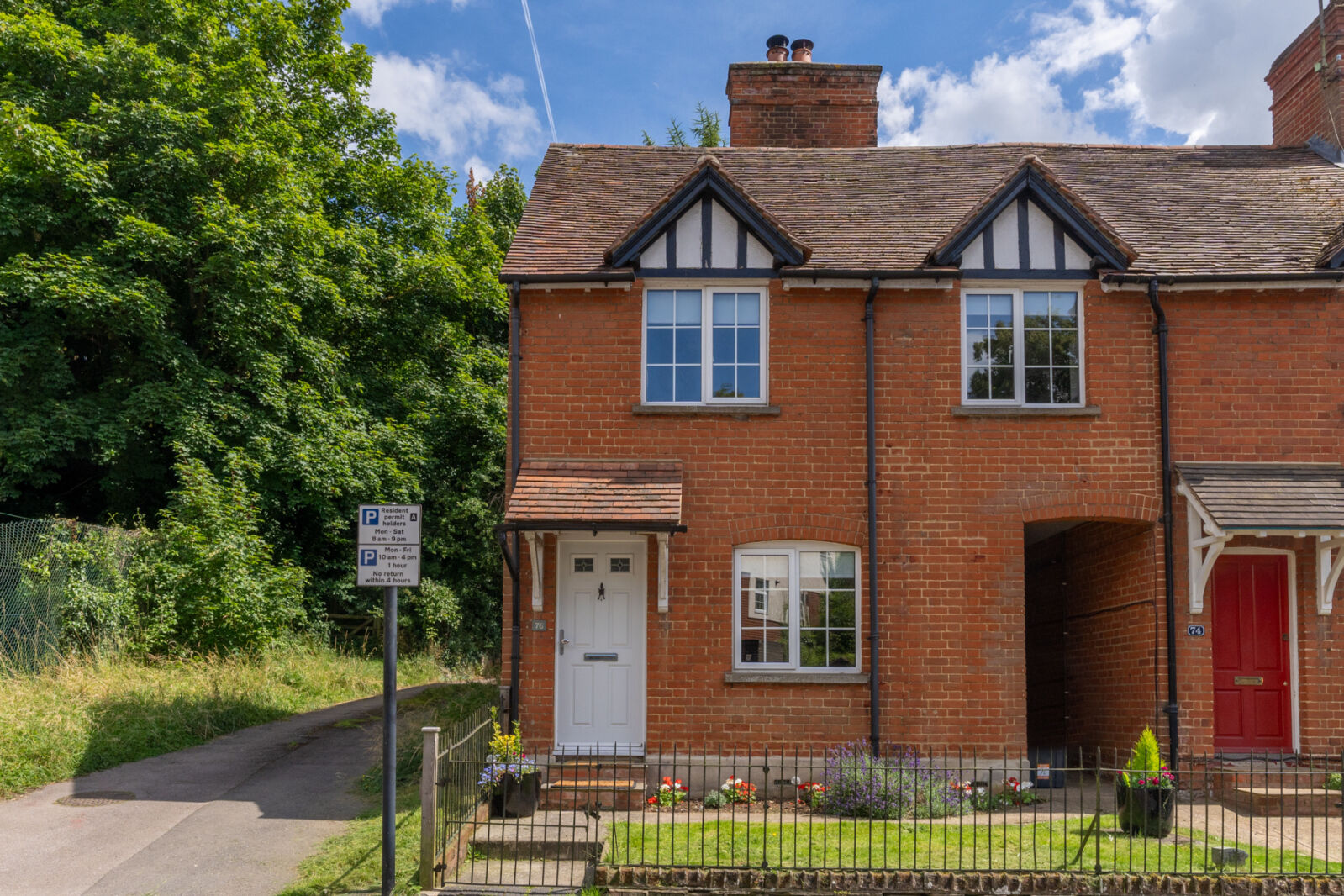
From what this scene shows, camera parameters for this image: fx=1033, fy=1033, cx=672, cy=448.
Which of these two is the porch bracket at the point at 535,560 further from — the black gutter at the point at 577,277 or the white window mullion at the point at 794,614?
the black gutter at the point at 577,277

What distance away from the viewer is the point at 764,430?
471 inches

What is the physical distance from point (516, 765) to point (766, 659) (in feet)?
10.3

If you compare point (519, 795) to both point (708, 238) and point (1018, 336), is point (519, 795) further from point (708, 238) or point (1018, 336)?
point (1018, 336)

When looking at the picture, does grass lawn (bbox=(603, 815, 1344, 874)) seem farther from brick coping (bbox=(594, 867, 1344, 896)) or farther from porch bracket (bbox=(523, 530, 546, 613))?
porch bracket (bbox=(523, 530, 546, 613))

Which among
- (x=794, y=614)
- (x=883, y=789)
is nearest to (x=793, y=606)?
(x=794, y=614)

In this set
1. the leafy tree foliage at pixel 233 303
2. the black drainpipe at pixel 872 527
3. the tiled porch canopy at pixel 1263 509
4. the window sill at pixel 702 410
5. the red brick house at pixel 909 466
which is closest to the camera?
the tiled porch canopy at pixel 1263 509

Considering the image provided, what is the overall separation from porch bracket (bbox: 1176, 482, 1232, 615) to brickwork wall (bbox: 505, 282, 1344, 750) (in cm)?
16

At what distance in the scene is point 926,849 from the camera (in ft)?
28.3

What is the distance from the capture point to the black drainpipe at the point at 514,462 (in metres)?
11.5

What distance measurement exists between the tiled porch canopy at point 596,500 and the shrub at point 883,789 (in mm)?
2617

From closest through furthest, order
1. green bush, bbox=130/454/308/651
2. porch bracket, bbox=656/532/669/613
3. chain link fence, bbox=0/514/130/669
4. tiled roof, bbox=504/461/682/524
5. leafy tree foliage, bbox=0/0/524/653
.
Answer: tiled roof, bbox=504/461/682/524 → porch bracket, bbox=656/532/669/613 → chain link fence, bbox=0/514/130/669 → green bush, bbox=130/454/308/651 → leafy tree foliage, bbox=0/0/524/653

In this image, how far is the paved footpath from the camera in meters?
8.45

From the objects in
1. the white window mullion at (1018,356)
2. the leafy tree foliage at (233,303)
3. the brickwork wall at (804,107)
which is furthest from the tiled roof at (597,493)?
the leafy tree foliage at (233,303)

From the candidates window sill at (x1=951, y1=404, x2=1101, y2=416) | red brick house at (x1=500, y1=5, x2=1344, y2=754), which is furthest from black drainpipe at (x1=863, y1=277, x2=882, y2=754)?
window sill at (x1=951, y1=404, x2=1101, y2=416)
